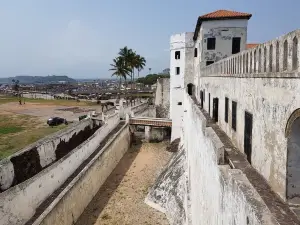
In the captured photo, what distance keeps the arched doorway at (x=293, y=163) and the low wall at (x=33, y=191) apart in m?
10.0

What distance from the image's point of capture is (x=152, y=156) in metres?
30.2

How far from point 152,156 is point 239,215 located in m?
25.7

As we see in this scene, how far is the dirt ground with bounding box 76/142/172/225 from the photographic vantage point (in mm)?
17531

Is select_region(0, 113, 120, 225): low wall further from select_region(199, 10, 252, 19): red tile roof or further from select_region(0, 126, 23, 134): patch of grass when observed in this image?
select_region(0, 126, 23, 134): patch of grass

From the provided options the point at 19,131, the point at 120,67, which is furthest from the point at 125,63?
the point at 19,131

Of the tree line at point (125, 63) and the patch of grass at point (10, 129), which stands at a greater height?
the tree line at point (125, 63)

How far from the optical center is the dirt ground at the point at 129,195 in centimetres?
1753

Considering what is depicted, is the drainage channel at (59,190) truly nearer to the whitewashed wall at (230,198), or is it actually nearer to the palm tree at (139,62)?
the whitewashed wall at (230,198)

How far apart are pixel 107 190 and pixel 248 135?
1607 centimetres

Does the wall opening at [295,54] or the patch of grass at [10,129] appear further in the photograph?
the patch of grass at [10,129]

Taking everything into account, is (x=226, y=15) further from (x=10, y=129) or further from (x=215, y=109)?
(x=10, y=129)

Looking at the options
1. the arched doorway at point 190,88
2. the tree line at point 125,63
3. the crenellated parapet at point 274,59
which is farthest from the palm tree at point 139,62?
the crenellated parapet at point 274,59

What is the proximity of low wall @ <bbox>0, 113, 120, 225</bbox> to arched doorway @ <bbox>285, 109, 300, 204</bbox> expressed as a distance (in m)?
10.0

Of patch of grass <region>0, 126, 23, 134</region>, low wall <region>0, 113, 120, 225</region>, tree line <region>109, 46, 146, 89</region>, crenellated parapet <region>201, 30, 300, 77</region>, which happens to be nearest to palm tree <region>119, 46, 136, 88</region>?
tree line <region>109, 46, 146, 89</region>
